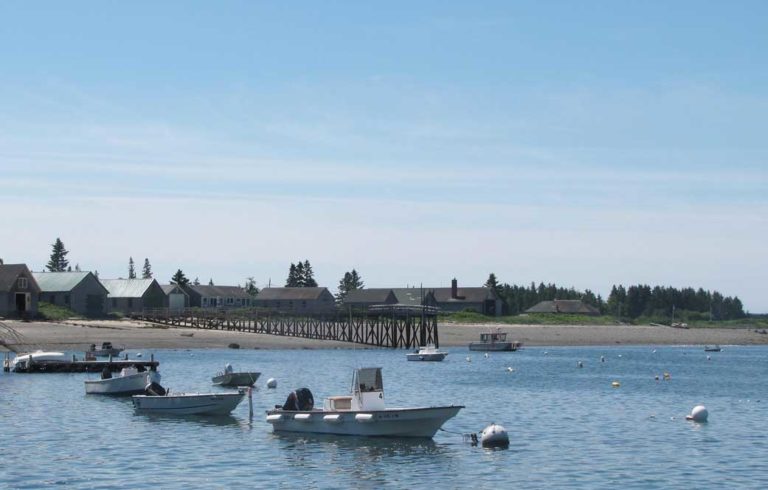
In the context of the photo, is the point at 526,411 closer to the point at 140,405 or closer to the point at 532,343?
the point at 140,405

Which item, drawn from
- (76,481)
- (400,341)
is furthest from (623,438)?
(400,341)

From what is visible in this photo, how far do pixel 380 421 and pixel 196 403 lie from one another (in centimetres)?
1258

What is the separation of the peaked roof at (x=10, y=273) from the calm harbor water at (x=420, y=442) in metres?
49.5

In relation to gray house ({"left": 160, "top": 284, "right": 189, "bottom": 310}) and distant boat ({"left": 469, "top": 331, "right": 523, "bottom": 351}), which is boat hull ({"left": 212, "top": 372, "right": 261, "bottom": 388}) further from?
gray house ({"left": 160, "top": 284, "right": 189, "bottom": 310})

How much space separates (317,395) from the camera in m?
61.8

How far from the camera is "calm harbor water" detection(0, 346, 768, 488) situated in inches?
1347

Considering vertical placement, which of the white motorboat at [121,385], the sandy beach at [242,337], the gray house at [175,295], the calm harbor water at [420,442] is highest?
the gray house at [175,295]

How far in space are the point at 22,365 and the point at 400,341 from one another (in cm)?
6462

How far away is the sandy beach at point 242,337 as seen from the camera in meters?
104

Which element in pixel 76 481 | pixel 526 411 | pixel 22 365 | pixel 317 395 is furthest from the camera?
pixel 22 365

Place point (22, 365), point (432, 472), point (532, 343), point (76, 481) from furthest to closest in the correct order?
1. point (532, 343)
2. point (22, 365)
3. point (432, 472)
4. point (76, 481)

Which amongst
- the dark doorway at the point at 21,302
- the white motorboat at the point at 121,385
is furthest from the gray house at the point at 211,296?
the white motorboat at the point at 121,385

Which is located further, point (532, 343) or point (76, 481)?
point (532, 343)

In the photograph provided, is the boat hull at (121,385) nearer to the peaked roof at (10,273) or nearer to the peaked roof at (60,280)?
the peaked roof at (10,273)
